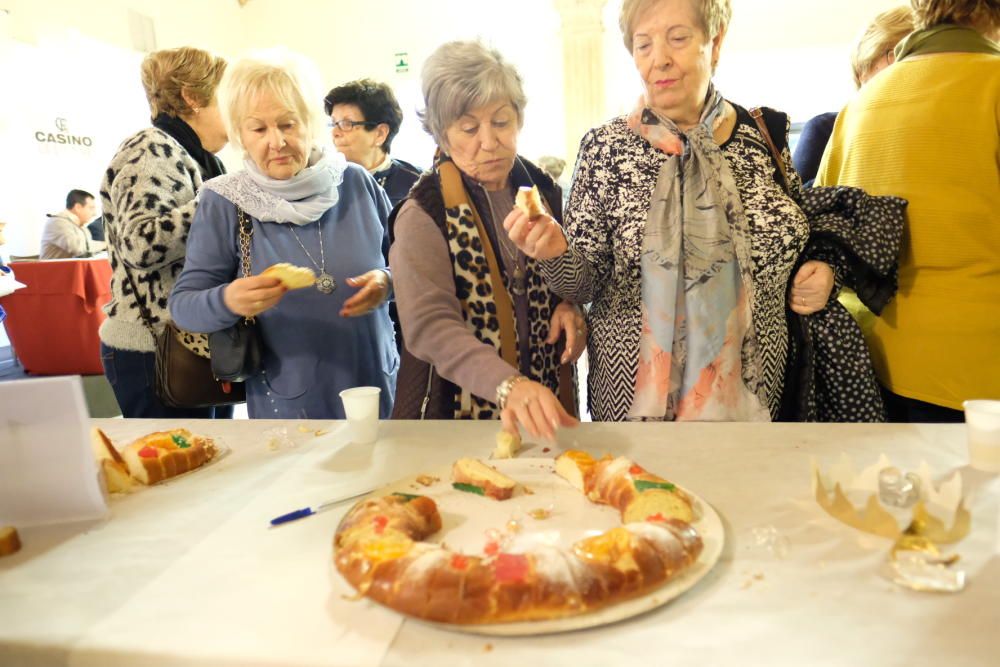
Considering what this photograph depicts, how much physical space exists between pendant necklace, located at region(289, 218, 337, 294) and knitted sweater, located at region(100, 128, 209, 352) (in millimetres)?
337

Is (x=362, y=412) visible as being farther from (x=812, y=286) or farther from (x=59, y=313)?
(x=59, y=313)

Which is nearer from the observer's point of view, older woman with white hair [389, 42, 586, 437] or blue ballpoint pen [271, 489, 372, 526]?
blue ballpoint pen [271, 489, 372, 526]

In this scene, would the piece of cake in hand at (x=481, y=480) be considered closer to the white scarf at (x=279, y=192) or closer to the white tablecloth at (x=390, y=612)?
the white tablecloth at (x=390, y=612)

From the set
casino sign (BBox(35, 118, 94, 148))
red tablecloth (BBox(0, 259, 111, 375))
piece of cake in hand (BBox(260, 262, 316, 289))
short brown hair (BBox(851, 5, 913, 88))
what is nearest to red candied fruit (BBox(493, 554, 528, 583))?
piece of cake in hand (BBox(260, 262, 316, 289))

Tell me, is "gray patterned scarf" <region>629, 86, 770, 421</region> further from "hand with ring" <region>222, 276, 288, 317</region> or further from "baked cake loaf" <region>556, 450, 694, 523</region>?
"hand with ring" <region>222, 276, 288, 317</region>

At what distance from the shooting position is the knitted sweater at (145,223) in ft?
6.25

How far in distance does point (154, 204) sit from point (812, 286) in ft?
5.39

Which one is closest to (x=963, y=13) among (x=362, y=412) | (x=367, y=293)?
(x=367, y=293)

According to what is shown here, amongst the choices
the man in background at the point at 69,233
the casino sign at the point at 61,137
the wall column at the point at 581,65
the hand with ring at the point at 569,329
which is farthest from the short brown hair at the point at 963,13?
the casino sign at the point at 61,137

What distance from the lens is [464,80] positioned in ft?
4.72

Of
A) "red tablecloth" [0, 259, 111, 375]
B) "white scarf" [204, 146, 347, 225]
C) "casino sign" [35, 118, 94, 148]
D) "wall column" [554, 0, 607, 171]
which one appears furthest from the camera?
"wall column" [554, 0, 607, 171]

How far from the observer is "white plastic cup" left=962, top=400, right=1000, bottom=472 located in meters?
1.12

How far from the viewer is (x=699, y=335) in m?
1.60

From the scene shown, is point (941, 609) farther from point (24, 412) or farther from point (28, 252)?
point (28, 252)
